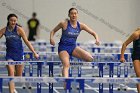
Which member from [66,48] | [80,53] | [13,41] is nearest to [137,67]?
[80,53]

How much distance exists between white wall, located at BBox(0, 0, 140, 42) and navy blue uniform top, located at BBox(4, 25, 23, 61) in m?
11.5

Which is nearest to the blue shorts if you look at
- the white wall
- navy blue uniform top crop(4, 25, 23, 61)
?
navy blue uniform top crop(4, 25, 23, 61)

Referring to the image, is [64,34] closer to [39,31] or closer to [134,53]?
[134,53]

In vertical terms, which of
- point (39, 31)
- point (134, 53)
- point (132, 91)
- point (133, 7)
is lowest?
point (132, 91)

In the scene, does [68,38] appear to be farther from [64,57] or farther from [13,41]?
[13,41]

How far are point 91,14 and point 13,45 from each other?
12248 millimetres

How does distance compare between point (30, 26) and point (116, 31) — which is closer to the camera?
point (30, 26)

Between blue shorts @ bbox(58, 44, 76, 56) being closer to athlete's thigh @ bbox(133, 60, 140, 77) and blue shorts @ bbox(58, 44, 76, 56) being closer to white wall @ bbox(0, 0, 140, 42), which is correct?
athlete's thigh @ bbox(133, 60, 140, 77)

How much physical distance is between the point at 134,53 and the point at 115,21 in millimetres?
12978

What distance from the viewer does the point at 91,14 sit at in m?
20.1

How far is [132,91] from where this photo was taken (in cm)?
1076

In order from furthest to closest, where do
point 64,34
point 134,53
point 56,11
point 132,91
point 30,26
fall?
point 56,11
point 30,26
point 132,91
point 64,34
point 134,53

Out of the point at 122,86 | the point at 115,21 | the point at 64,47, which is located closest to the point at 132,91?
the point at 122,86

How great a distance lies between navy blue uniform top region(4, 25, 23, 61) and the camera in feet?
26.6
